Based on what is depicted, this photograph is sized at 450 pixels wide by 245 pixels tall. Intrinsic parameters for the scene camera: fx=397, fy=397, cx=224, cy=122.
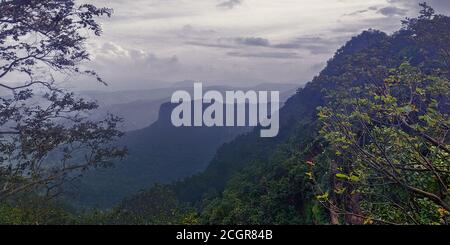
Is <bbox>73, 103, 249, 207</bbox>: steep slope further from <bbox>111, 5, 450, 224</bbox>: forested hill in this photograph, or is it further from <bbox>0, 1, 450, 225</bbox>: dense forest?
<bbox>0, 1, 450, 225</bbox>: dense forest

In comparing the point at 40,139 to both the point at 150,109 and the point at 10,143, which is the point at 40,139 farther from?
the point at 150,109

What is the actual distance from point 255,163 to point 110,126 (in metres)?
16.3

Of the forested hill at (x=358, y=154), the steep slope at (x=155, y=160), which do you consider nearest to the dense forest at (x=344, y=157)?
the forested hill at (x=358, y=154)

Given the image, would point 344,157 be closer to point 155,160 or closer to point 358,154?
point 358,154

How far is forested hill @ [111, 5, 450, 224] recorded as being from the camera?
360cm

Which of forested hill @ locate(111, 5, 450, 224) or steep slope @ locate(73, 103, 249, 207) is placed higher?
forested hill @ locate(111, 5, 450, 224)

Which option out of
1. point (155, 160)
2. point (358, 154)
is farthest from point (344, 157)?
point (155, 160)

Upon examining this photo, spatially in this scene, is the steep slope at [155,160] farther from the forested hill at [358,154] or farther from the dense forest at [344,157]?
the dense forest at [344,157]

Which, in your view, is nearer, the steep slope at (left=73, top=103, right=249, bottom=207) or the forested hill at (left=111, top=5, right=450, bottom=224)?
the forested hill at (left=111, top=5, right=450, bottom=224)

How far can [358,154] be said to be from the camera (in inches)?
145

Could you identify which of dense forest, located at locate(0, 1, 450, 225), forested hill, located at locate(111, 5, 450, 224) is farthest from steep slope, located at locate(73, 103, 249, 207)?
dense forest, located at locate(0, 1, 450, 225)

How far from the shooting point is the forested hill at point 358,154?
142 inches

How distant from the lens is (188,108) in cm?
369
